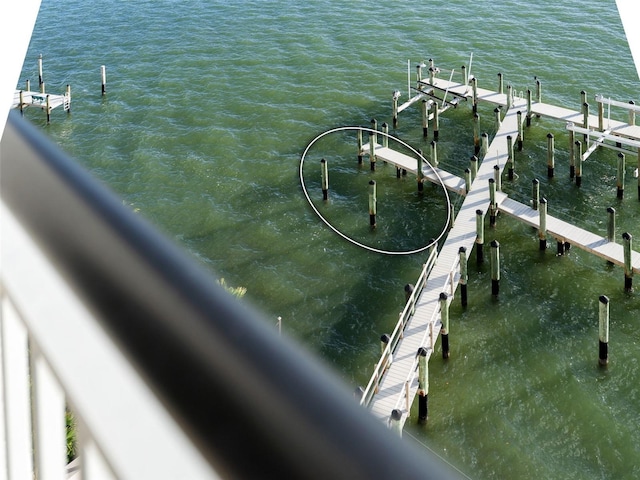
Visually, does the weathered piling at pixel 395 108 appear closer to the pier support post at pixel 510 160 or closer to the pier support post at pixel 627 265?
the pier support post at pixel 510 160

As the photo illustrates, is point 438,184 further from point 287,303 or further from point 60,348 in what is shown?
point 60,348

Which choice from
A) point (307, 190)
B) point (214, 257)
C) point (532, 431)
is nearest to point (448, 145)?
point (307, 190)

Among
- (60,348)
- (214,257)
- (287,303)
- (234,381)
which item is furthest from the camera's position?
(214,257)

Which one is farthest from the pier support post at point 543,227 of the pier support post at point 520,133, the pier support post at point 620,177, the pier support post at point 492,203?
the pier support post at point 520,133

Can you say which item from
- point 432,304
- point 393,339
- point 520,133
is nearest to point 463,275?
point 432,304

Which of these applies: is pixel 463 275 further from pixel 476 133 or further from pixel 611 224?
pixel 476 133

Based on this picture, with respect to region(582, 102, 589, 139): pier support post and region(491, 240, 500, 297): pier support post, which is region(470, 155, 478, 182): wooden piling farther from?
region(582, 102, 589, 139): pier support post
